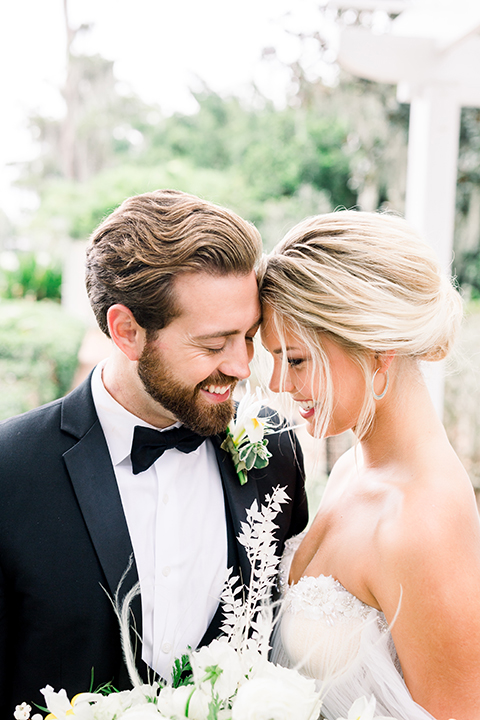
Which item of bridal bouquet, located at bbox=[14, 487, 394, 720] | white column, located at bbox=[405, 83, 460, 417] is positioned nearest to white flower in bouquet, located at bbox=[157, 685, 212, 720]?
bridal bouquet, located at bbox=[14, 487, 394, 720]

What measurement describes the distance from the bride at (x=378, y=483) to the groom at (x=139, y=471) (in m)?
0.19

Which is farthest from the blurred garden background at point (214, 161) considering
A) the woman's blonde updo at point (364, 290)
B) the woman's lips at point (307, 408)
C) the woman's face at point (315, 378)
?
the woman's lips at point (307, 408)

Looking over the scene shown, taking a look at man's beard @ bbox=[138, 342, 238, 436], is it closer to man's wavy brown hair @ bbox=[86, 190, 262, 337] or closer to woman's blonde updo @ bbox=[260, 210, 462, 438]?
man's wavy brown hair @ bbox=[86, 190, 262, 337]

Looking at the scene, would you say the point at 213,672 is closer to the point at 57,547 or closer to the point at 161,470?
the point at 57,547

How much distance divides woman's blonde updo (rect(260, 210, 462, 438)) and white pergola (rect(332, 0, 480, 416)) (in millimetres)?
2290

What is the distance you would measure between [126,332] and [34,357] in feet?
Answer: 20.6

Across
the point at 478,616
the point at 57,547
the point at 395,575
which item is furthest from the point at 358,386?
the point at 57,547

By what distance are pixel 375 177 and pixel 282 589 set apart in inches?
471

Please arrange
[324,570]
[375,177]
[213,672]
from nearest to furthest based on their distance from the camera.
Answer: [213,672] < [324,570] < [375,177]

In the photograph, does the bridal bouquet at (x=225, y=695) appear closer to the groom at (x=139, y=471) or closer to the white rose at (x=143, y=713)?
the white rose at (x=143, y=713)

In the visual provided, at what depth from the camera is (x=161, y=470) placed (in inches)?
85.7

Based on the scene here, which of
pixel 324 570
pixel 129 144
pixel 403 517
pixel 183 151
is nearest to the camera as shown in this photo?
pixel 403 517

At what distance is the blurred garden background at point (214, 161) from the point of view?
812cm

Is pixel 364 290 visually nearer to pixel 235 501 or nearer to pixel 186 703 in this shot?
pixel 235 501
